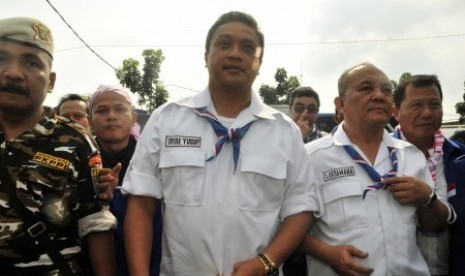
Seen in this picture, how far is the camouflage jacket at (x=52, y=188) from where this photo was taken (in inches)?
69.2

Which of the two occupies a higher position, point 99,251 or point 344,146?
point 344,146

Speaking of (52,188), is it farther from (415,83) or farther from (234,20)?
(415,83)

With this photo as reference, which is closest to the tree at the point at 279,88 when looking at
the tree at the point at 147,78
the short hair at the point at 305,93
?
the tree at the point at 147,78

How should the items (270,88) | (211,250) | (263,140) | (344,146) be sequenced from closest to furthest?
(211,250)
(263,140)
(344,146)
(270,88)

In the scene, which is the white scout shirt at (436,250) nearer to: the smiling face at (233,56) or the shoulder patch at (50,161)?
the smiling face at (233,56)

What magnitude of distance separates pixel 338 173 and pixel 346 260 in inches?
21.1

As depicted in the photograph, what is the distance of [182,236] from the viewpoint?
1964 mm

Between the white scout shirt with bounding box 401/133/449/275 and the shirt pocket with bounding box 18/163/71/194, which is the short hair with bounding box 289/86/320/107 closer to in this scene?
the white scout shirt with bounding box 401/133/449/275

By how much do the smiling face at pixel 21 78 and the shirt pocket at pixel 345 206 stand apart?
174 cm

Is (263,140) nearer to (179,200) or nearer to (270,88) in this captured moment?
(179,200)

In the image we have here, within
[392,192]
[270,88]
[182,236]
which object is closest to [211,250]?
[182,236]

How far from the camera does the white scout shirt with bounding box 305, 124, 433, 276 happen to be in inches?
92.4

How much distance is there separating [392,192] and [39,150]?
1945 millimetres

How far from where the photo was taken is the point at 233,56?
2080 millimetres
